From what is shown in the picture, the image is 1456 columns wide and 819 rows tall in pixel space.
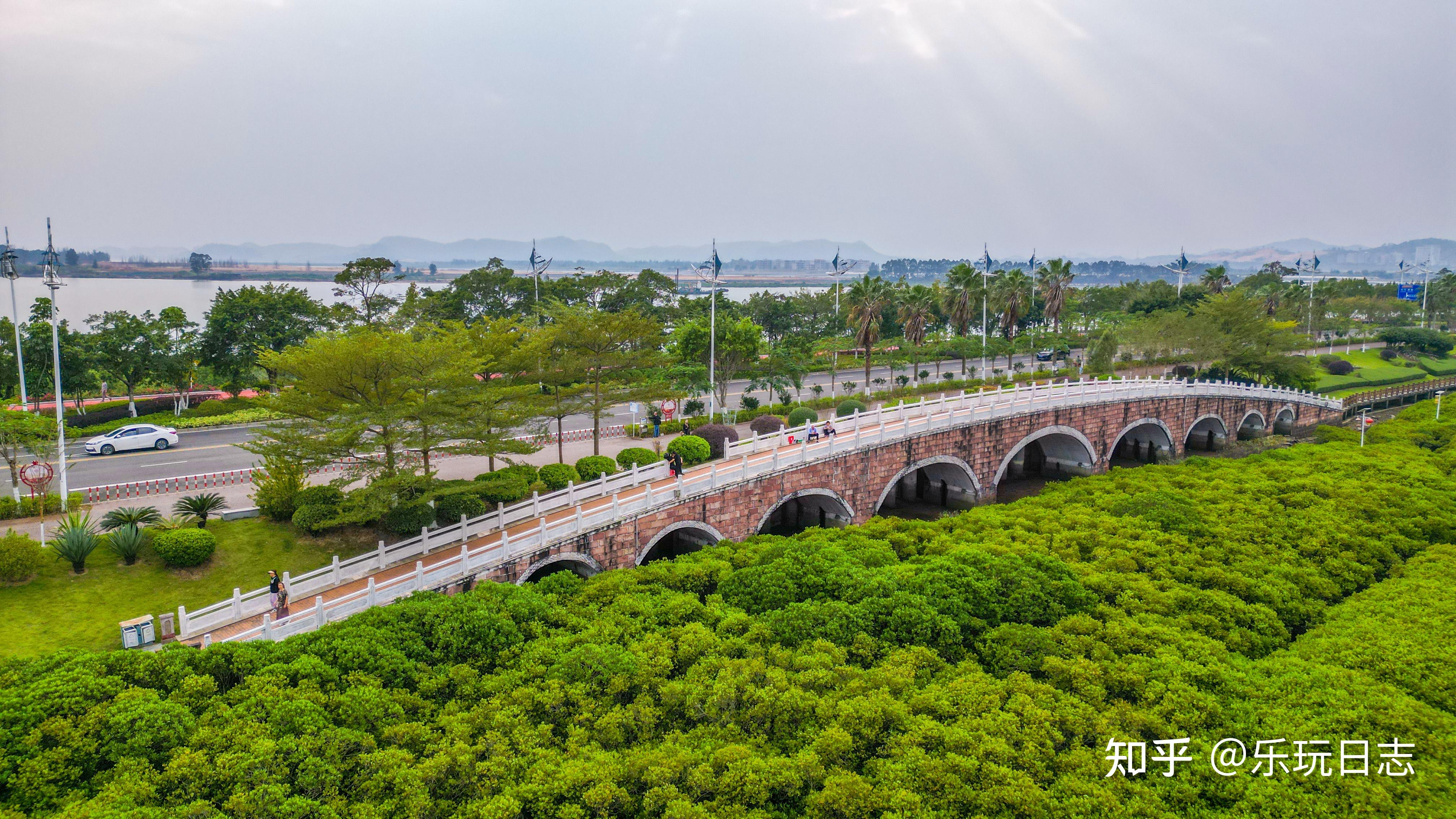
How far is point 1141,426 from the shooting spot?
45.3 meters

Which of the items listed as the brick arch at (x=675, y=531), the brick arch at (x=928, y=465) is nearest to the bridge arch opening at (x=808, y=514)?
the brick arch at (x=928, y=465)

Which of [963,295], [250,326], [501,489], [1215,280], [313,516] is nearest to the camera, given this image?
[313,516]

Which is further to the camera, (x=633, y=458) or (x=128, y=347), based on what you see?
(x=128, y=347)

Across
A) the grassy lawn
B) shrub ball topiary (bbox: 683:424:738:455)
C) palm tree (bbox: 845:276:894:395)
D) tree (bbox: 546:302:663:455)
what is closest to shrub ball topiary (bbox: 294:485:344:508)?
the grassy lawn

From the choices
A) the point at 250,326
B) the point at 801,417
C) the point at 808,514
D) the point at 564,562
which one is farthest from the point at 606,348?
the point at 250,326

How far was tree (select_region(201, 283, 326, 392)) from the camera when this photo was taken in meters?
45.2

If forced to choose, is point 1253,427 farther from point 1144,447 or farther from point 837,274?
point 837,274

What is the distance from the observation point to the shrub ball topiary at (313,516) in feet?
73.5

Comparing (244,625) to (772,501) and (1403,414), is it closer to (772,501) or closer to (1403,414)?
(772,501)

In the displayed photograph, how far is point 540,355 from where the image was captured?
93.5 feet

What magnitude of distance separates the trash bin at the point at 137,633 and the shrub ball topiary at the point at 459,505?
801cm

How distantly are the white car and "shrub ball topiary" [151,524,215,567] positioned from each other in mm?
17653

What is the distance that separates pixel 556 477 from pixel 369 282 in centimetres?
3415

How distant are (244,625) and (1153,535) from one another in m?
24.5
